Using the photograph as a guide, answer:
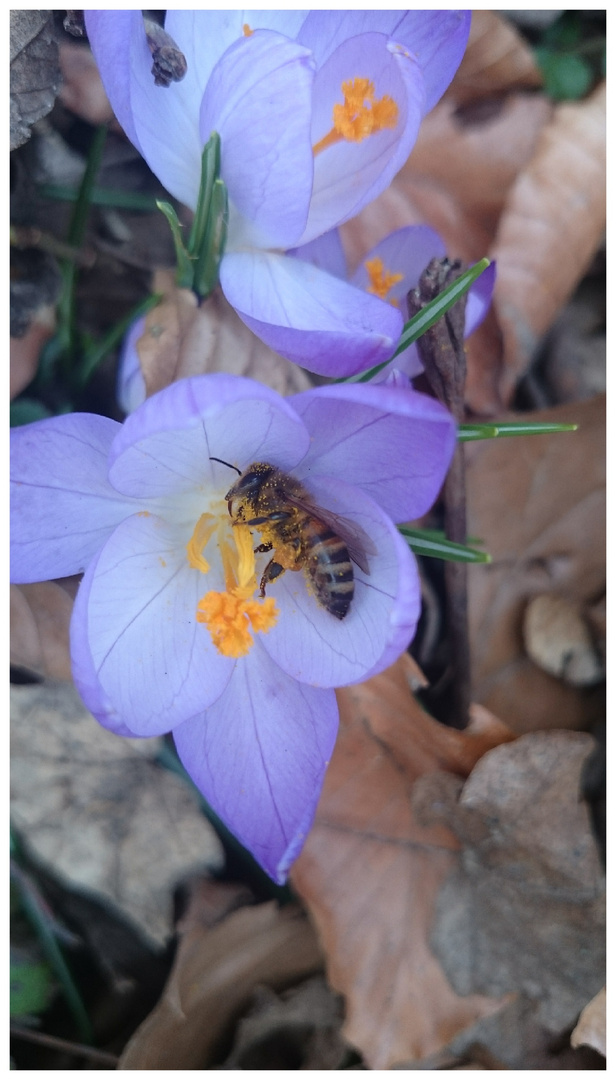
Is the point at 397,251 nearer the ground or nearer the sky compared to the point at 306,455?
nearer the sky

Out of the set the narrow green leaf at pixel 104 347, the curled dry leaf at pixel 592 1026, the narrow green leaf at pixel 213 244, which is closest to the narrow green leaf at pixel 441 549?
the narrow green leaf at pixel 213 244

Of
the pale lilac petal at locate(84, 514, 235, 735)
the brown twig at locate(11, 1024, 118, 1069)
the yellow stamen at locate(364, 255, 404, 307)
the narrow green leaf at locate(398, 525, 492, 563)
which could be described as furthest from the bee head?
the brown twig at locate(11, 1024, 118, 1069)

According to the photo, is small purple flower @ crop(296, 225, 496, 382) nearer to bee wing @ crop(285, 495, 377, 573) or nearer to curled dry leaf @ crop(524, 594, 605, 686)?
bee wing @ crop(285, 495, 377, 573)

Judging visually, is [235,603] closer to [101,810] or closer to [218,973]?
[101,810]

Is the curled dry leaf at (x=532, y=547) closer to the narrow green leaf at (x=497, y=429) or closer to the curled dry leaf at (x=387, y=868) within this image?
the curled dry leaf at (x=387, y=868)

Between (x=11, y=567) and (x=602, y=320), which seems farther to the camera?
(x=602, y=320)
